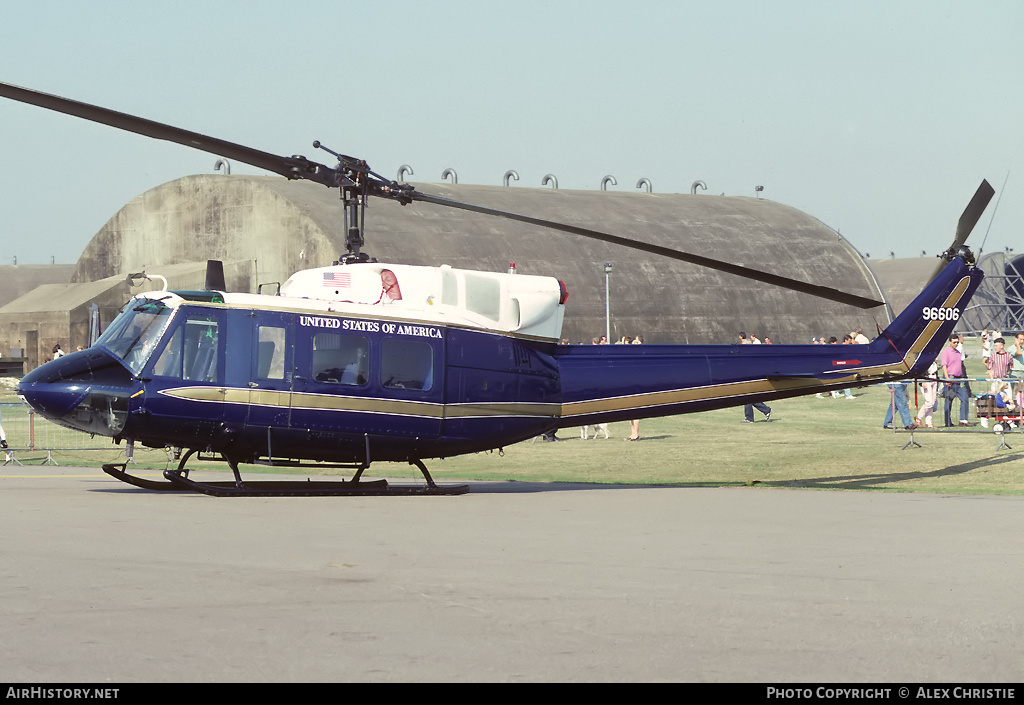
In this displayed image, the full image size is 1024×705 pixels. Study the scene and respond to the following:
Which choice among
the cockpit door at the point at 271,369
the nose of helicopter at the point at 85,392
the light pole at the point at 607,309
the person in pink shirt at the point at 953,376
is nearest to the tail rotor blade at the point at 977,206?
the cockpit door at the point at 271,369

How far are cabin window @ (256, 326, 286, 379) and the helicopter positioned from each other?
2 cm

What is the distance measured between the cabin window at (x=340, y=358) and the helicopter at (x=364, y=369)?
18 mm

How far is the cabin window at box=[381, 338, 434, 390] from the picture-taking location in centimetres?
1562

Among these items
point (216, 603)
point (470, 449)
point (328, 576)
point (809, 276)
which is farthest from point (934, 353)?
point (809, 276)

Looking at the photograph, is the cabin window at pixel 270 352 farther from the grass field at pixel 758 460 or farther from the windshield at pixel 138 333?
the grass field at pixel 758 460

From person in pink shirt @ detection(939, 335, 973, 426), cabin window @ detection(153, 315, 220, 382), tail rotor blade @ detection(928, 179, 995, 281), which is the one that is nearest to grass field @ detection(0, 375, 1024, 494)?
person in pink shirt @ detection(939, 335, 973, 426)

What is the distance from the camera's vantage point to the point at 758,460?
21.3 m

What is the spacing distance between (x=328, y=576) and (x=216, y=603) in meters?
1.25

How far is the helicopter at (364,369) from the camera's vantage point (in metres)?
14.9

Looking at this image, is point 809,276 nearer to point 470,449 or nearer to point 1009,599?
point 470,449

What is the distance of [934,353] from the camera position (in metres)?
18.3

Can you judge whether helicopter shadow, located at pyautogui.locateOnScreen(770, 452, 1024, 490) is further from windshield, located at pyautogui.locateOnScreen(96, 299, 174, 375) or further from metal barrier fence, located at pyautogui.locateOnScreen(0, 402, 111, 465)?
metal barrier fence, located at pyautogui.locateOnScreen(0, 402, 111, 465)

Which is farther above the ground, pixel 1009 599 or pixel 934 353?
pixel 934 353

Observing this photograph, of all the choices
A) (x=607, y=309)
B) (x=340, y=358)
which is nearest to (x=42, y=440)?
(x=340, y=358)
